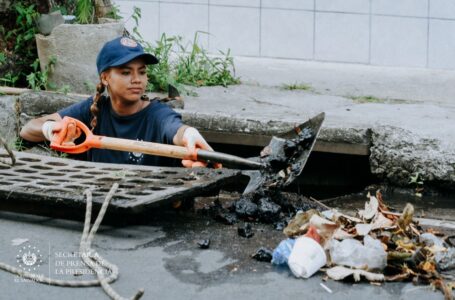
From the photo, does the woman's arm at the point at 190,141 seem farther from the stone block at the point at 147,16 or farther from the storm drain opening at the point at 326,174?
the stone block at the point at 147,16

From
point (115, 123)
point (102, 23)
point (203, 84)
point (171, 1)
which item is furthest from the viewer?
point (171, 1)

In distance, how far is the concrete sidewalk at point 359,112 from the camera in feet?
15.9

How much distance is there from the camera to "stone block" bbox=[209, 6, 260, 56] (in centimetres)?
788

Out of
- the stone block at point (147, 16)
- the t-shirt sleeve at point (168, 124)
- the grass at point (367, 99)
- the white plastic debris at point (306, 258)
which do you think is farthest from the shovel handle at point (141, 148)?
the stone block at point (147, 16)

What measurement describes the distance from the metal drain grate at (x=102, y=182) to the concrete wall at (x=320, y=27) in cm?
390

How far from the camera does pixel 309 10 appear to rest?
768 cm

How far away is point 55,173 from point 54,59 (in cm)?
180

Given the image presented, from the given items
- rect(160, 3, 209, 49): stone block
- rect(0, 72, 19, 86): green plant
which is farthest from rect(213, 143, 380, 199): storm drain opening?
rect(160, 3, 209, 49): stone block

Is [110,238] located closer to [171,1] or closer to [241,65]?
[241,65]

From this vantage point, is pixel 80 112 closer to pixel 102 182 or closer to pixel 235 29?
pixel 102 182

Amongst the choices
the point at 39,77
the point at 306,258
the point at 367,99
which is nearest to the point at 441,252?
the point at 306,258

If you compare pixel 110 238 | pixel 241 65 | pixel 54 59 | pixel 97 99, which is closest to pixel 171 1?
pixel 241 65

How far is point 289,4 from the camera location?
25.4 ft

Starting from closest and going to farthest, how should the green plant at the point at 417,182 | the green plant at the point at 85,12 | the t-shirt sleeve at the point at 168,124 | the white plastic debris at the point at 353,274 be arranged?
1. the white plastic debris at the point at 353,274
2. the t-shirt sleeve at the point at 168,124
3. the green plant at the point at 417,182
4. the green plant at the point at 85,12
